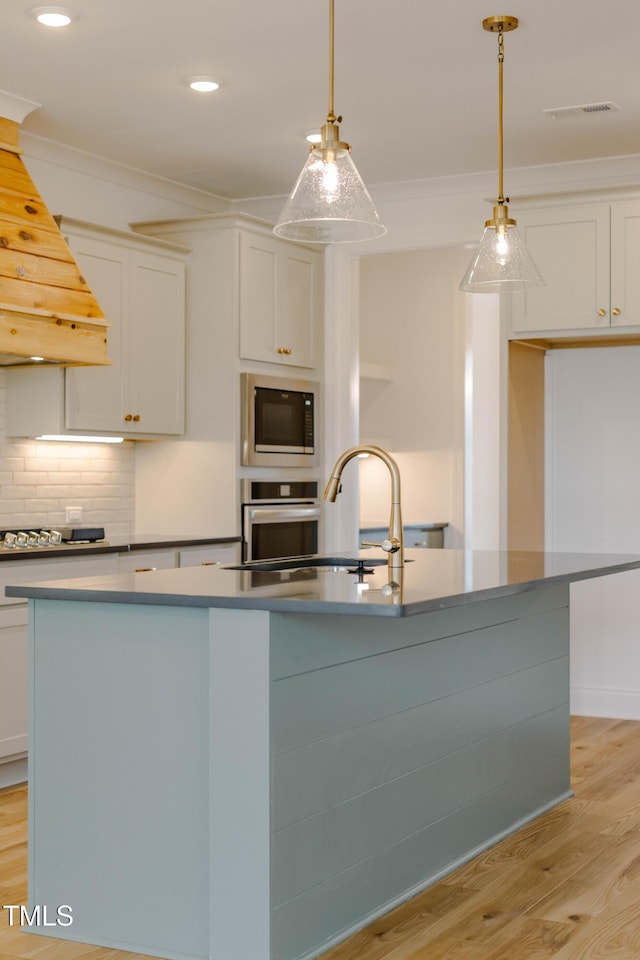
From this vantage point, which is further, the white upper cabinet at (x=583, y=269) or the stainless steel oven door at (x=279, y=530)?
the stainless steel oven door at (x=279, y=530)

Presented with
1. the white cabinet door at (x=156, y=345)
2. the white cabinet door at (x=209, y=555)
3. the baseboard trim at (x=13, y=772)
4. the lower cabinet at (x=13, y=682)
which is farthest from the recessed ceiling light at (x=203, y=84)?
the baseboard trim at (x=13, y=772)

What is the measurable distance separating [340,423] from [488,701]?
273 centimetres

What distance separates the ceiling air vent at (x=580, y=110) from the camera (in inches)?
185

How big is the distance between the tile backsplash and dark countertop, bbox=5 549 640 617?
185cm

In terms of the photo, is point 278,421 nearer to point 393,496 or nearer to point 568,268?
point 568,268

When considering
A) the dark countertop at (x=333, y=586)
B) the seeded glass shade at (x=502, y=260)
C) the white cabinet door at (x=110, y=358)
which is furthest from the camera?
the white cabinet door at (x=110, y=358)

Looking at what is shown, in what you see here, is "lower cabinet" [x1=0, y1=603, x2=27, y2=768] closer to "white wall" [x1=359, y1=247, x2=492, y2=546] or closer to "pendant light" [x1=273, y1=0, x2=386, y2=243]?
"pendant light" [x1=273, y1=0, x2=386, y2=243]

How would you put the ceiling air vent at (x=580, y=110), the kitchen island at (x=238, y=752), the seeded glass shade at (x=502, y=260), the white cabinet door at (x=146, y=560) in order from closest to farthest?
the kitchen island at (x=238, y=752) < the seeded glass shade at (x=502, y=260) < the ceiling air vent at (x=580, y=110) < the white cabinet door at (x=146, y=560)

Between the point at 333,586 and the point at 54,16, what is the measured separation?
7.25 feet

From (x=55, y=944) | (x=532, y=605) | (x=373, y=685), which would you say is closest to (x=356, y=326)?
(x=532, y=605)

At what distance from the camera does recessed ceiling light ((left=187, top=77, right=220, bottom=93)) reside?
439cm

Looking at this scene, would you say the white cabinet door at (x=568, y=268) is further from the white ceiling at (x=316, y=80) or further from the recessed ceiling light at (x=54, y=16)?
the recessed ceiling light at (x=54, y=16)

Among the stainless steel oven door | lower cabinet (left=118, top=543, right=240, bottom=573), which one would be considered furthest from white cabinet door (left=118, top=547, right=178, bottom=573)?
the stainless steel oven door

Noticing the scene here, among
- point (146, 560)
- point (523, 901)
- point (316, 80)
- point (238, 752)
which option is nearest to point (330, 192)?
point (238, 752)
